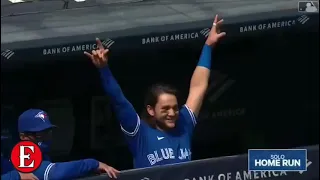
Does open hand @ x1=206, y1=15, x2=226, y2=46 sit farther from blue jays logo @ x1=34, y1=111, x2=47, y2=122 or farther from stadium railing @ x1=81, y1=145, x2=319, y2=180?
blue jays logo @ x1=34, y1=111, x2=47, y2=122

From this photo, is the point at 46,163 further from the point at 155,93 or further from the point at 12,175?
the point at 155,93

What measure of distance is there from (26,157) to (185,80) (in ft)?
3.70

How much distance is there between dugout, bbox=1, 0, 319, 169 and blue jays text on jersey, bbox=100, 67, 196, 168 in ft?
1.05

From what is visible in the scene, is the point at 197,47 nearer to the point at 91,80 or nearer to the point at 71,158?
Result: the point at 91,80

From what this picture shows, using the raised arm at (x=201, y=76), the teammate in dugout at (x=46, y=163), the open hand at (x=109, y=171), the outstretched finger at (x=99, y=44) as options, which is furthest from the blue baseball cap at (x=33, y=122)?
the raised arm at (x=201, y=76)

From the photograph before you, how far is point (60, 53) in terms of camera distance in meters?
3.31

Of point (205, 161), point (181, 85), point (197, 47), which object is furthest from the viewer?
point (181, 85)

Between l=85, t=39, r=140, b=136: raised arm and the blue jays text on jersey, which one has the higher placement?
l=85, t=39, r=140, b=136: raised arm

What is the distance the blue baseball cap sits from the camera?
10.7 ft

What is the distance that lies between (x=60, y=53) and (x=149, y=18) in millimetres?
471

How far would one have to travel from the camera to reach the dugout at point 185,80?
343 cm

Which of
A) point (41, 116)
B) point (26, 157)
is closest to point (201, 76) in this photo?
point (41, 116)

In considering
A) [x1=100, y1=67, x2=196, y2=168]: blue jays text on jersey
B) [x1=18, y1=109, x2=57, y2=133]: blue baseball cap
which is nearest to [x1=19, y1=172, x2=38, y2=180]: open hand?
[x1=18, y1=109, x2=57, y2=133]: blue baseball cap

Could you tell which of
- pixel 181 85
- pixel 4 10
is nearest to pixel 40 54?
pixel 4 10
